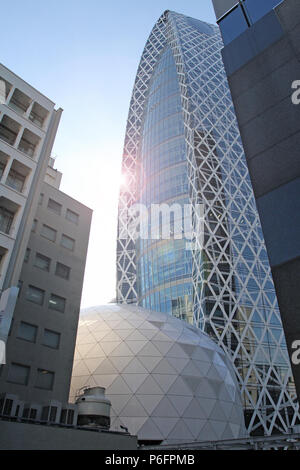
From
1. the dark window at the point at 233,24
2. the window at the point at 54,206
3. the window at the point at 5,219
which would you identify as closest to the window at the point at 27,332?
the window at the point at 5,219

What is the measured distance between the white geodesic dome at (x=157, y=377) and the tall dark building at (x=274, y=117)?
25839mm

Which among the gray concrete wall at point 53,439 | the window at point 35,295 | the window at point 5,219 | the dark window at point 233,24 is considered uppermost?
the dark window at point 233,24

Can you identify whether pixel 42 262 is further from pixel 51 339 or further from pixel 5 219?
pixel 5 219

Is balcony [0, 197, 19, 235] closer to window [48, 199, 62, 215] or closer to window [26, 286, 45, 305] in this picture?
window [26, 286, 45, 305]

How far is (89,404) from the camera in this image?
26594mm

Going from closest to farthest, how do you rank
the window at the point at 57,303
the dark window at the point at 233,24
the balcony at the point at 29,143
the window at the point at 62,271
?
the dark window at the point at 233,24
the balcony at the point at 29,143
the window at the point at 57,303
the window at the point at 62,271

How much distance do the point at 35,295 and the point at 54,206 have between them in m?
8.26

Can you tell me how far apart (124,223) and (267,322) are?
52404 mm

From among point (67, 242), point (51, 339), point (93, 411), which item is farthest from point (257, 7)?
point (93, 411)

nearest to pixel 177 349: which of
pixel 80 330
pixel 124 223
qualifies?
pixel 80 330

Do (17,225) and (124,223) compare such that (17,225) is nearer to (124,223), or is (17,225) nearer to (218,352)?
(218,352)

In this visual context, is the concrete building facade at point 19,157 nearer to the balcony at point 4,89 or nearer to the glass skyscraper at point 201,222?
the balcony at point 4,89

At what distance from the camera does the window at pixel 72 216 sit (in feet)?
108

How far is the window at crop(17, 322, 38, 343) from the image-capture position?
1015 inches
